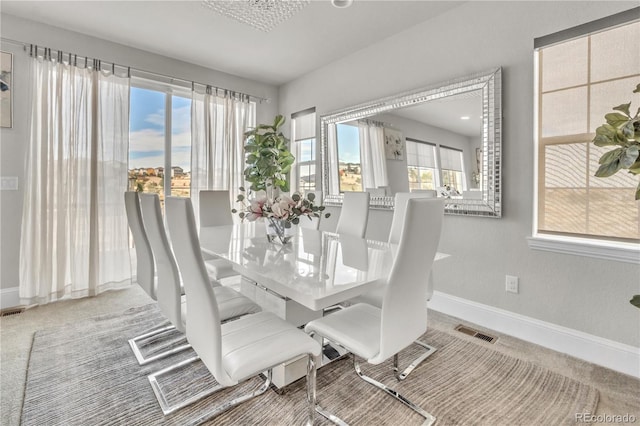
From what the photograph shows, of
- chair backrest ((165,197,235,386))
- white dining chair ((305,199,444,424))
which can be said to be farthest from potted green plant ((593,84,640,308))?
chair backrest ((165,197,235,386))

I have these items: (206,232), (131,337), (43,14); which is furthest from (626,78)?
(43,14)

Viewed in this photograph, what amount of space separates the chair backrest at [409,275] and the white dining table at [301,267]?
0.11 m

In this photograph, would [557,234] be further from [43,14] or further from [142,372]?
[43,14]

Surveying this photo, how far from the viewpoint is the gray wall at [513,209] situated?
6.56 ft

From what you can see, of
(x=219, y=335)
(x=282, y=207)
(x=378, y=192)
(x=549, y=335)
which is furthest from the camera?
(x=378, y=192)

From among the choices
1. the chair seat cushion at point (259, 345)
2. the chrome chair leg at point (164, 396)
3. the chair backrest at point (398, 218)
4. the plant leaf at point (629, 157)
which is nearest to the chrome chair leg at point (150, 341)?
the chrome chair leg at point (164, 396)

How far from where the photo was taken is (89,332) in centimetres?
238

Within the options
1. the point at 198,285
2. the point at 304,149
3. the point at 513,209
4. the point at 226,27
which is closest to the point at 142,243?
the point at 198,285

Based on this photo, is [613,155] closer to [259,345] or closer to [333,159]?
[259,345]

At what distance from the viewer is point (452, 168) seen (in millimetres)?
2793

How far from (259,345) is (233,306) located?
522mm

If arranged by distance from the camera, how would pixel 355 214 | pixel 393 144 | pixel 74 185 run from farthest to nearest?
pixel 393 144 → pixel 74 185 → pixel 355 214

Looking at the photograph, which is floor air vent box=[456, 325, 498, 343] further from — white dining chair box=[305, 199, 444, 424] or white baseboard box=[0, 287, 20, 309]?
white baseboard box=[0, 287, 20, 309]

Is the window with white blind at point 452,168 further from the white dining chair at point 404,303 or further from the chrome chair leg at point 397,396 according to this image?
the chrome chair leg at point 397,396
